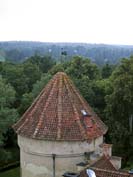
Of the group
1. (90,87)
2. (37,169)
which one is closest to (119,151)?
(90,87)

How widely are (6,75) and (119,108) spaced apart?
22003 mm

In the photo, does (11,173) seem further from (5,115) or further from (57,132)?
(57,132)

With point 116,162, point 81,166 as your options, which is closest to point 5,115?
point 116,162

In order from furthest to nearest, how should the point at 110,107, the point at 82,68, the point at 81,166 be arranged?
the point at 82,68
the point at 110,107
the point at 81,166

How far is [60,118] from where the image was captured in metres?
19.5

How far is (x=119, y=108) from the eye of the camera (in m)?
38.3

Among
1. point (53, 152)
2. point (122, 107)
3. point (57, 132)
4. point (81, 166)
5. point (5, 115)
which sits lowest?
point (5, 115)

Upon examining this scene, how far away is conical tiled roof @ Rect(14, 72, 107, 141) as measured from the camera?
19203 mm

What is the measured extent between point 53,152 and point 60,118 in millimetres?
1777

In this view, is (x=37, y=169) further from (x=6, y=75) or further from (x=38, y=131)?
(x=6, y=75)

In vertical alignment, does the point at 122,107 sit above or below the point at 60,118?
below

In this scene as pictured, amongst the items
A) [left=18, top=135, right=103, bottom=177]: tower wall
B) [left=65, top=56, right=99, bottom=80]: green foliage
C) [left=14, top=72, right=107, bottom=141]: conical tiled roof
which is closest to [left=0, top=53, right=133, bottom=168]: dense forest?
[left=65, top=56, right=99, bottom=80]: green foliage

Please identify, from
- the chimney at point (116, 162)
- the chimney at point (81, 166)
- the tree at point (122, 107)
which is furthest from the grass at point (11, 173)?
the chimney at point (81, 166)

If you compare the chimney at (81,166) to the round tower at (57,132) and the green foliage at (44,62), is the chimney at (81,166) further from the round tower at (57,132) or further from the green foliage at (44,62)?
the green foliage at (44,62)
